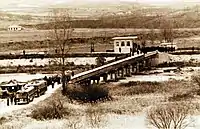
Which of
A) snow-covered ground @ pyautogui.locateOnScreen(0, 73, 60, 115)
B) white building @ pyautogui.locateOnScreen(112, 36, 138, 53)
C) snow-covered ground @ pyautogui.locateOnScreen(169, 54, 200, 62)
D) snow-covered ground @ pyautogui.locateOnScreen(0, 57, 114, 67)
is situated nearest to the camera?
snow-covered ground @ pyautogui.locateOnScreen(0, 73, 60, 115)

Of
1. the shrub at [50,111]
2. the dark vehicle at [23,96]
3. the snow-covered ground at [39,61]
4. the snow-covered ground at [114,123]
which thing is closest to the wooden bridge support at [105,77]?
the dark vehicle at [23,96]

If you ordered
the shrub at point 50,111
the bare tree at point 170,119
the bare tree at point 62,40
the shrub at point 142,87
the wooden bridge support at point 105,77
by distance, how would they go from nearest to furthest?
A: the bare tree at point 170,119 → the shrub at point 50,111 → the shrub at point 142,87 → the bare tree at point 62,40 → the wooden bridge support at point 105,77

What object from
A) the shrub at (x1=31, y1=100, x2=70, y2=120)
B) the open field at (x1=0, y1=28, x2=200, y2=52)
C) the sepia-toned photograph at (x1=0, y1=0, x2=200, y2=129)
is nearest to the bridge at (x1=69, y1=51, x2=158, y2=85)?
the sepia-toned photograph at (x1=0, y1=0, x2=200, y2=129)

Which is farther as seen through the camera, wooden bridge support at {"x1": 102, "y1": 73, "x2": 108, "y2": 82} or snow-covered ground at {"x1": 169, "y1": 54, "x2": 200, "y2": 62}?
snow-covered ground at {"x1": 169, "y1": 54, "x2": 200, "y2": 62}

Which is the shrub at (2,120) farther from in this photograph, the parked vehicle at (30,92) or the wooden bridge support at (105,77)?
the wooden bridge support at (105,77)

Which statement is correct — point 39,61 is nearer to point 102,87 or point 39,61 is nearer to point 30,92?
point 102,87

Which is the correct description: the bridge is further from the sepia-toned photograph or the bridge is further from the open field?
the open field

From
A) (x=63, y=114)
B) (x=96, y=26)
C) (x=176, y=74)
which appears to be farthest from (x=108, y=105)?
(x=96, y=26)
